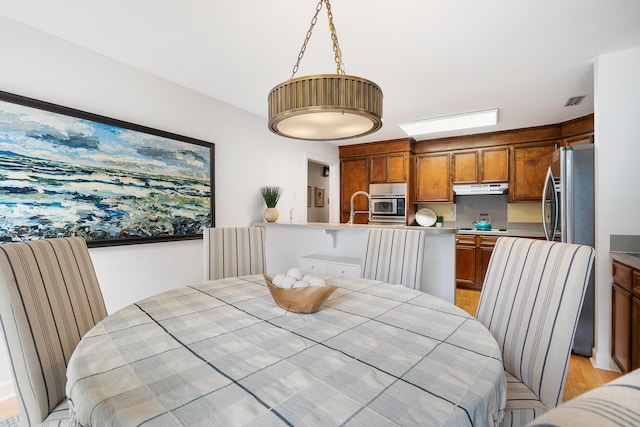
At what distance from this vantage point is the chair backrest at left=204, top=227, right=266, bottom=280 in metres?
2.13

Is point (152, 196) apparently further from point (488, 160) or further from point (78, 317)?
point (488, 160)

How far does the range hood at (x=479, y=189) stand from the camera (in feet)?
14.8

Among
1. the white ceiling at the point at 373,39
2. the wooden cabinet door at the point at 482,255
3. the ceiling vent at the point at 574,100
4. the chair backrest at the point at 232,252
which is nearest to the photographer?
the white ceiling at the point at 373,39

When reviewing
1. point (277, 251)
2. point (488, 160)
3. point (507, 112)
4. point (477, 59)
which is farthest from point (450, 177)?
point (277, 251)

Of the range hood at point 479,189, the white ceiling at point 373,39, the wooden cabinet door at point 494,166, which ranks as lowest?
the range hood at point 479,189

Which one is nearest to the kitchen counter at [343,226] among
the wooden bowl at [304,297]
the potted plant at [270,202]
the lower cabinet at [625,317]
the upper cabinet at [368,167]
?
the potted plant at [270,202]

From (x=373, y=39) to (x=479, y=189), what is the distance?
336 centimetres

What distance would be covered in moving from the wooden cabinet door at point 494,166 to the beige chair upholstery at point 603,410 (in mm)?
4835

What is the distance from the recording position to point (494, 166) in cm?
449

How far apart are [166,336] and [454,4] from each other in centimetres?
222

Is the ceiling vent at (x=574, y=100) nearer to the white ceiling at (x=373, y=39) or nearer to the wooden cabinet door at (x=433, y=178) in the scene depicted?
the white ceiling at (x=373, y=39)

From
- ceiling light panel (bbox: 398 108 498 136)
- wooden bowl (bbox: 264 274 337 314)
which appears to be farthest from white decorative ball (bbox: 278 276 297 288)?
ceiling light panel (bbox: 398 108 498 136)

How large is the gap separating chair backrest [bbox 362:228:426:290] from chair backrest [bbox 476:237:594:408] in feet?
2.03

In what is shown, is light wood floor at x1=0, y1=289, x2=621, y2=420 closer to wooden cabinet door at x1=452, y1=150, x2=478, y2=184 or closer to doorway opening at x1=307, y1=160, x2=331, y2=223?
wooden cabinet door at x1=452, y1=150, x2=478, y2=184
